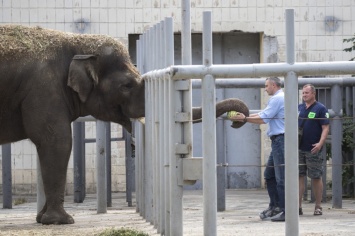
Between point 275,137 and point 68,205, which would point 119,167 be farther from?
point 275,137

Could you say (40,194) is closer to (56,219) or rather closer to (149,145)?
(56,219)

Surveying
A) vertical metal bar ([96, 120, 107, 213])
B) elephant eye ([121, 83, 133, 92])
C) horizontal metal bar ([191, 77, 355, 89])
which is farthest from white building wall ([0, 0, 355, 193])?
elephant eye ([121, 83, 133, 92])

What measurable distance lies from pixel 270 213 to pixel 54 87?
288 centimetres

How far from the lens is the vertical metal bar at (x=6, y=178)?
1534 centimetres

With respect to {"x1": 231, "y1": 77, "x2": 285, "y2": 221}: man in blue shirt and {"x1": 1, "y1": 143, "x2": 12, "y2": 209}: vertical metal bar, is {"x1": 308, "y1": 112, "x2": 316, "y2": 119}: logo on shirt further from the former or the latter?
{"x1": 1, "y1": 143, "x2": 12, "y2": 209}: vertical metal bar

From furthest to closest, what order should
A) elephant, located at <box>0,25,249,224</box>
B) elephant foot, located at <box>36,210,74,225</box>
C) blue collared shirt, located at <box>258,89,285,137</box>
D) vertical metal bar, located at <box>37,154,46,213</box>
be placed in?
vertical metal bar, located at <box>37,154,46,213</box>, blue collared shirt, located at <box>258,89,285,137</box>, elephant, located at <box>0,25,249,224</box>, elephant foot, located at <box>36,210,74,225</box>

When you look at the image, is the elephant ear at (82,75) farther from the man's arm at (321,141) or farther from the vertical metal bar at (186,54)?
the vertical metal bar at (186,54)

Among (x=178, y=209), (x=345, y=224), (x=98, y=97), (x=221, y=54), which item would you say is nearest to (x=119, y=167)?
(x=221, y=54)

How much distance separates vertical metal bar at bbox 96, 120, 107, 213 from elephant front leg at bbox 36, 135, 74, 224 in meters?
1.32

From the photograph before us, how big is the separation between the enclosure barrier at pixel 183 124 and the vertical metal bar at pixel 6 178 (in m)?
4.37

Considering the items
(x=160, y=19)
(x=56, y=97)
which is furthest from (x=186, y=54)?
(x=160, y=19)

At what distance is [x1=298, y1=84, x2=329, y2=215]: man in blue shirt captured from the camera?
13.6 meters

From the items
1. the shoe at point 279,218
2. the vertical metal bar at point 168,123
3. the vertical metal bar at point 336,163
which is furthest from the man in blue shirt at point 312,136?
the vertical metal bar at point 168,123

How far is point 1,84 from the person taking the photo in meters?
12.6
